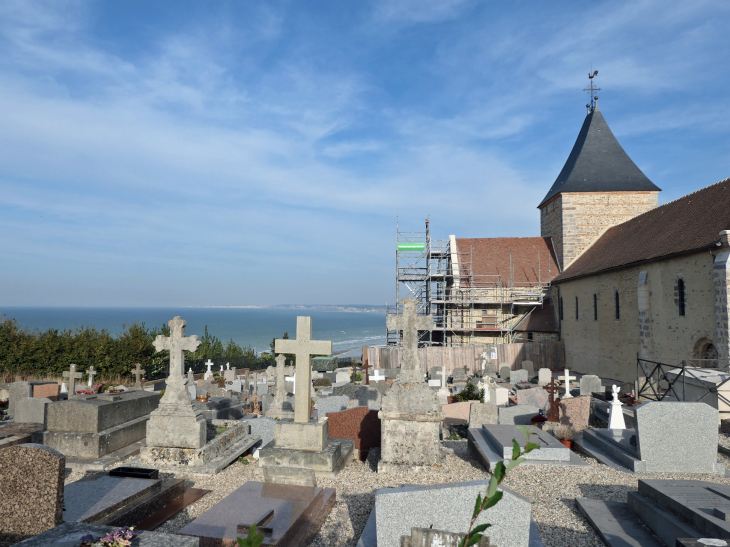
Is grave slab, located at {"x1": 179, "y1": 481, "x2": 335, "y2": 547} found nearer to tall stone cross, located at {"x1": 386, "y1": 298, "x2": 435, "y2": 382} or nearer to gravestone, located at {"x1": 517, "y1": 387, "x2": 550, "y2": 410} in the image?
tall stone cross, located at {"x1": 386, "y1": 298, "x2": 435, "y2": 382}

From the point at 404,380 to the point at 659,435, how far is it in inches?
148

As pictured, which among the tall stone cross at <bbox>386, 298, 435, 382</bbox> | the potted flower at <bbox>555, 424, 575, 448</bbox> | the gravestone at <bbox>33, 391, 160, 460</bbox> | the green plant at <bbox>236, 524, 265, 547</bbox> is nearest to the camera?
the green plant at <bbox>236, 524, 265, 547</bbox>

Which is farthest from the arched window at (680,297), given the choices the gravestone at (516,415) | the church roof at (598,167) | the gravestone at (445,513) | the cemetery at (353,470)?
the gravestone at (445,513)

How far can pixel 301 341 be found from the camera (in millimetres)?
6930

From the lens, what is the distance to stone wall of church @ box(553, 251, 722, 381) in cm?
1380

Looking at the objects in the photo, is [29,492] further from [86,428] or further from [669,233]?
[669,233]

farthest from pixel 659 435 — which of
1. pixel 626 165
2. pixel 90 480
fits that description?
pixel 626 165

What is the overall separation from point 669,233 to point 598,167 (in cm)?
1172

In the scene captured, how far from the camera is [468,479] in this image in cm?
617

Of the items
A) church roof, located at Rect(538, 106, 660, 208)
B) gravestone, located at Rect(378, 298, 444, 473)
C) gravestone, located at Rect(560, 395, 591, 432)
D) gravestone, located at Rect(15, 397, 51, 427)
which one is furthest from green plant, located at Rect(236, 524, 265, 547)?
church roof, located at Rect(538, 106, 660, 208)

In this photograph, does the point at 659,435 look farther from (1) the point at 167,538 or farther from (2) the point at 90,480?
(2) the point at 90,480

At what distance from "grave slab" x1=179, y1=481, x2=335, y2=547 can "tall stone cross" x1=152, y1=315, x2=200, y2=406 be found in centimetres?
243

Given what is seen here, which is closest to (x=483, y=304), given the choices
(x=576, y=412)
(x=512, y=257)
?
(x=512, y=257)

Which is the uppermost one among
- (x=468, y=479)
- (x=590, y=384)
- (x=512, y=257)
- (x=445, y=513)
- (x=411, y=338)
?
(x=512, y=257)
